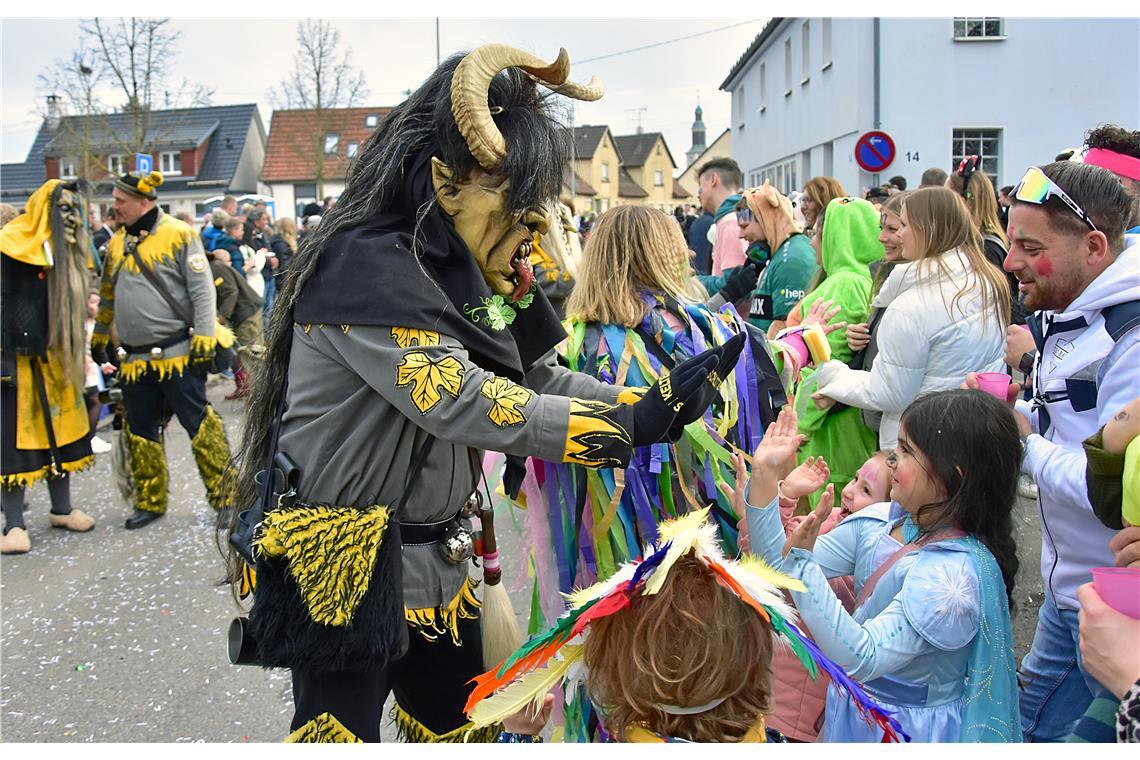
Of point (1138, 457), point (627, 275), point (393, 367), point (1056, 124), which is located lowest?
point (1138, 457)

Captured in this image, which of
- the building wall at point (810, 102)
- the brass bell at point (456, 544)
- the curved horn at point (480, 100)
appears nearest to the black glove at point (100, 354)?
the brass bell at point (456, 544)

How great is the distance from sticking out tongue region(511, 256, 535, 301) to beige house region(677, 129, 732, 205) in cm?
5003

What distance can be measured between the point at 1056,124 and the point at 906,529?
1412 cm

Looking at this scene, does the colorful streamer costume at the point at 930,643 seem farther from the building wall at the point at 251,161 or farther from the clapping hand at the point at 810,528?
the building wall at the point at 251,161

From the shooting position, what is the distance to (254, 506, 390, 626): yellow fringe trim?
1.86 meters

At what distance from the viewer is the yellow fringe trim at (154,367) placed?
16.8 ft

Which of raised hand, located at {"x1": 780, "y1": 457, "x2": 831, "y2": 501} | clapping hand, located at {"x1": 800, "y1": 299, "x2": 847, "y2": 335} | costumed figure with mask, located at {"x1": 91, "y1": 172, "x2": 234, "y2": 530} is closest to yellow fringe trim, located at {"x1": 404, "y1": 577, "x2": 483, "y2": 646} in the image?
raised hand, located at {"x1": 780, "y1": 457, "x2": 831, "y2": 501}

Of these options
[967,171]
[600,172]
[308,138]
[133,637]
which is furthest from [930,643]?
[600,172]

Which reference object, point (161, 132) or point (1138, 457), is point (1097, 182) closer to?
point (1138, 457)

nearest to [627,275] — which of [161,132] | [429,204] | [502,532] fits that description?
[429,204]

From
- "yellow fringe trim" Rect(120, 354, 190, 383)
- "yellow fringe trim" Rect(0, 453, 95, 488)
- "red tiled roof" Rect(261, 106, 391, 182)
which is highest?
"red tiled roof" Rect(261, 106, 391, 182)

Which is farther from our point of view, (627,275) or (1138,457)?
(627,275)

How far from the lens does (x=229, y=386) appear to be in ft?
34.4

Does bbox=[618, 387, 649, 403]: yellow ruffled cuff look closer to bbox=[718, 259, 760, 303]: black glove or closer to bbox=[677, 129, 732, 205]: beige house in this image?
bbox=[718, 259, 760, 303]: black glove
